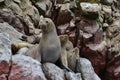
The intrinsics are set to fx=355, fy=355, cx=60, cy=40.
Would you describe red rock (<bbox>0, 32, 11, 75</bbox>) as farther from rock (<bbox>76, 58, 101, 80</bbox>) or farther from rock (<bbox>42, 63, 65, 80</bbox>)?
rock (<bbox>76, 58, 101, 80</bbox>)

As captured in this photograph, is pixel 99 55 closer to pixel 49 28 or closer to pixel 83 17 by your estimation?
pixel 83 17

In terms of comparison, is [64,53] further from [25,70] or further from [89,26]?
[89,26]

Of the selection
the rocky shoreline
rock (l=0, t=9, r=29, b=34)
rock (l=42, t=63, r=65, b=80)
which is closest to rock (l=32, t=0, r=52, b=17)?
the rocky shoreline

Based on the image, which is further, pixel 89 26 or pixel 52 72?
pixel 89 26

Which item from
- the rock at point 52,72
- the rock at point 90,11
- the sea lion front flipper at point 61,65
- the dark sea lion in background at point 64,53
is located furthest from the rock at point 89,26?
the rock at point 52,72

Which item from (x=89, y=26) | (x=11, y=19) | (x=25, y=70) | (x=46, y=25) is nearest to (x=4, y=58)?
(x=25, y=70)

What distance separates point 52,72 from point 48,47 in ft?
2.63

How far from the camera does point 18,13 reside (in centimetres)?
1633

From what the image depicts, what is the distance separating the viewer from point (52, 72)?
780 centimetres

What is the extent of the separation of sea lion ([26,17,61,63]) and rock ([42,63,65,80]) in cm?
32

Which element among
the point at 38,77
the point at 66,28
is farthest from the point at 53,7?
the point at 38,77

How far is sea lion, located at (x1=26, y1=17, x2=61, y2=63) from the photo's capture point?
838 centimetres

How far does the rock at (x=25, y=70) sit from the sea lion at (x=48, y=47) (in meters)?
0.83

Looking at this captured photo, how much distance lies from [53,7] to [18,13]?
16.0ft
